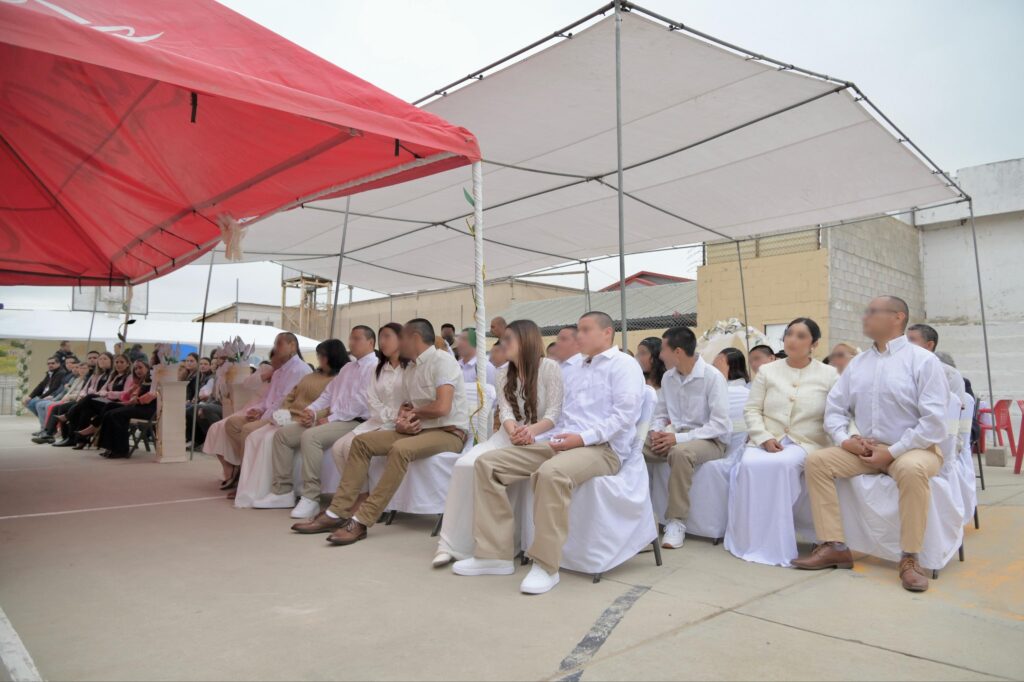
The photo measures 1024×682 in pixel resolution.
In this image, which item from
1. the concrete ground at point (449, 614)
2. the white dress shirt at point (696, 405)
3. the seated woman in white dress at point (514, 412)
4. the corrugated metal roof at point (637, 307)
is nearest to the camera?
the concrete ground at point (449, 614)

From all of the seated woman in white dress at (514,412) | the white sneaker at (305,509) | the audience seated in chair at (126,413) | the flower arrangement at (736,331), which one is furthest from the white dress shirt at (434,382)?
the audience seated in chair at (126,413)

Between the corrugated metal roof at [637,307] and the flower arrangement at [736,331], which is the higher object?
the corrugated metal roof at [637,307]

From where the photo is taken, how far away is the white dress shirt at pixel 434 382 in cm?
458

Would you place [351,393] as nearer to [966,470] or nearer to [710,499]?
[710,499]

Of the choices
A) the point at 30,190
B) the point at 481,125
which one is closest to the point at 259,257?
the point at 30,190

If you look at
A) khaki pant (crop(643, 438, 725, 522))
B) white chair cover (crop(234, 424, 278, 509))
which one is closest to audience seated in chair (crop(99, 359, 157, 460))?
white chair cover (crop(234, 424, 278, 509))

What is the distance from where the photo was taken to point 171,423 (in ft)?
28.2

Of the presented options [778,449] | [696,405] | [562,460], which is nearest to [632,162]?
[696,405]

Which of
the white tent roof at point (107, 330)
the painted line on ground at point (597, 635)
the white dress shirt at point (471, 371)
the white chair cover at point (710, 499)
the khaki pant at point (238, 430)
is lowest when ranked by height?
the painted line on ground at point (597, 635)

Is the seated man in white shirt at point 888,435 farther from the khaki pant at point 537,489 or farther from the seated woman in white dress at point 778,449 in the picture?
the khaki pant at point 537,489

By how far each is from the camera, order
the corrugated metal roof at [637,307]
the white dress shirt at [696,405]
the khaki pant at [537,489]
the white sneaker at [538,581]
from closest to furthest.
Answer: the white sneaker at [538,581] < the khaki pant at [537,489] < the white dress shirt at [696,405] < the corrugated metal roof at [637,307]

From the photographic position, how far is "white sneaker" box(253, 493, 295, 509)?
543cm

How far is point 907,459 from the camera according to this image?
3523mm

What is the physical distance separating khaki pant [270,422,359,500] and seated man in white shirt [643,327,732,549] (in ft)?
7.90
